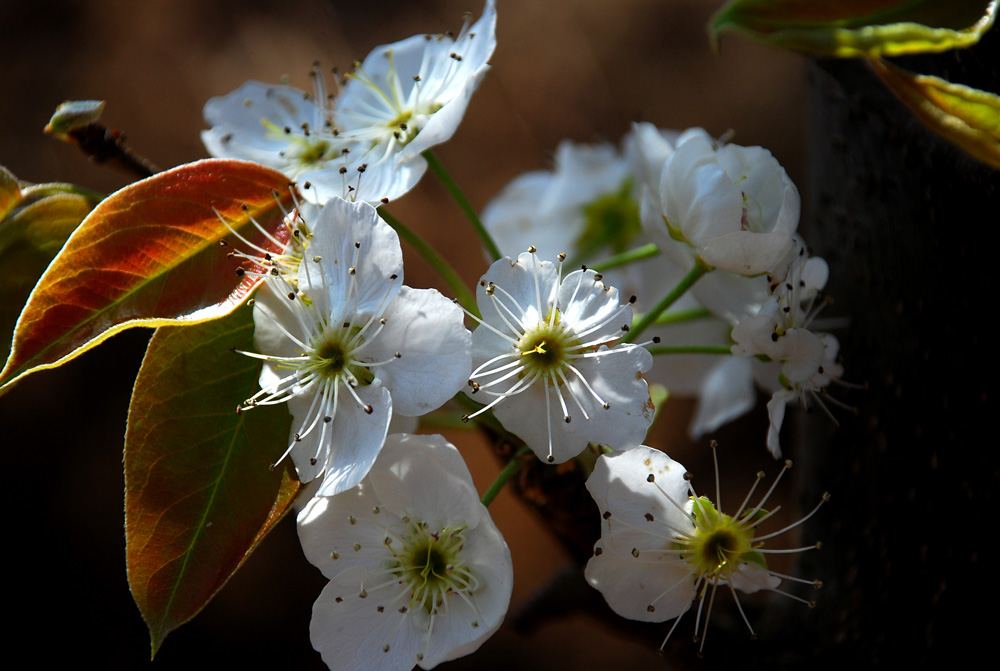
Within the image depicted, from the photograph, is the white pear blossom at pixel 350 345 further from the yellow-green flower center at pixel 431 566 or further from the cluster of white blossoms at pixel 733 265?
the cluster of white blossoms at pixel 733 265

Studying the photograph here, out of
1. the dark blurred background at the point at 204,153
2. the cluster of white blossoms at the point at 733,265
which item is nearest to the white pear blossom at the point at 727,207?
the cluster of white blossoms at the point at 733,265

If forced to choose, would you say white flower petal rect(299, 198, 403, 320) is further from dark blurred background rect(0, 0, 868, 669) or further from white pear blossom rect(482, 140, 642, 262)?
dark blurred background rect(0, 0, 868, 669)

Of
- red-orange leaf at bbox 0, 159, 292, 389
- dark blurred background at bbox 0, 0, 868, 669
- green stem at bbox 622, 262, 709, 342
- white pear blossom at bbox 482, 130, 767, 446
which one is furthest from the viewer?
dark blurred background at bbox 0, 0, 868, 669

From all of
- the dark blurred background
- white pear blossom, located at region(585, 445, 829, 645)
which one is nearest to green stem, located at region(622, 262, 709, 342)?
white pear blossom, located at region(585, 445, 829, 645)

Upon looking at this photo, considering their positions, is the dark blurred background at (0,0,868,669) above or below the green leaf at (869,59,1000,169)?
below

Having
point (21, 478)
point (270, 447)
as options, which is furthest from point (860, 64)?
point (21, 478)

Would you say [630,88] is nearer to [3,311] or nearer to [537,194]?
[537,194]
